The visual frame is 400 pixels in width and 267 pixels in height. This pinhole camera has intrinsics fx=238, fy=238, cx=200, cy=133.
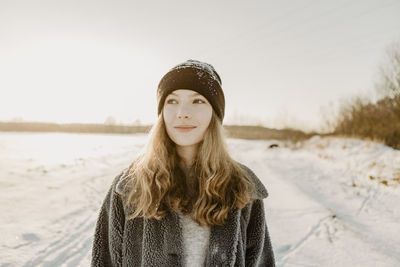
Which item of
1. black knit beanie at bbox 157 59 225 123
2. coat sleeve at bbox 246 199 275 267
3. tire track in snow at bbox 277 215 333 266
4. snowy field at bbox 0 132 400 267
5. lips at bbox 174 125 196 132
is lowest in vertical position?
tire track in snow at bbox 277 215 333 266

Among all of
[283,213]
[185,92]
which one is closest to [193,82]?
[185,92]

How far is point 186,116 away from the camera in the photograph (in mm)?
1472

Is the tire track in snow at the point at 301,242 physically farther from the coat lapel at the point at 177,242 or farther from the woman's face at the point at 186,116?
the woman's face at the point at 186,116

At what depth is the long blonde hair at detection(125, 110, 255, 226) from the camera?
1406 mm

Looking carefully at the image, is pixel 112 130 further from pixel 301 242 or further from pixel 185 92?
pixel 185 92

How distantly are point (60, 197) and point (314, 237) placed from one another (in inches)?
196

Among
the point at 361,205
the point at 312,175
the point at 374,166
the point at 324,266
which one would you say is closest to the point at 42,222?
the point at 324,266

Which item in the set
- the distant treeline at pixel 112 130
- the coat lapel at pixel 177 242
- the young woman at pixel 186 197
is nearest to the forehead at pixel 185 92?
the young woman at pixel 186 197

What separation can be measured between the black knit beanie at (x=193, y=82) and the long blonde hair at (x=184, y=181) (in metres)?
0.13

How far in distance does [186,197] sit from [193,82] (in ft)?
2.43

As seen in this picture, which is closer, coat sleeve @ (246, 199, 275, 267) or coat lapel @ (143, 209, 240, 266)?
coat lapel @ (143, 209, 240, 266)

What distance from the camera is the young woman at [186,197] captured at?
1353mm

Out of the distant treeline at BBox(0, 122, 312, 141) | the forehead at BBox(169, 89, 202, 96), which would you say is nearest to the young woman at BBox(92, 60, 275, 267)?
the forehead at BBox(169, 89, 202, 96)

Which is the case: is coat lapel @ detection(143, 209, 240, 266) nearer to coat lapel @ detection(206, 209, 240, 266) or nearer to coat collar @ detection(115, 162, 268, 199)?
coat lapel @ detection(206, 209, 240, 266)
